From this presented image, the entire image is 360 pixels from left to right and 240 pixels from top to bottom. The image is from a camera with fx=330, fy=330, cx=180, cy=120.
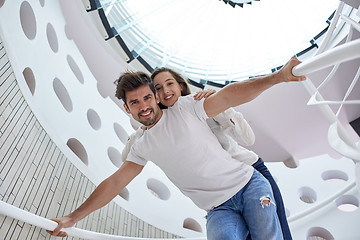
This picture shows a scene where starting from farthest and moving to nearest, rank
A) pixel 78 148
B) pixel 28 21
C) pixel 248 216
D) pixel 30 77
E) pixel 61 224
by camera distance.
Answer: pixel 78 148 → pixel 28 21 → pixel 30 77 → pixel 61 224 → pixel 248 216

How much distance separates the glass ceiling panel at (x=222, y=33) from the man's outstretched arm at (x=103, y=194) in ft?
14.3

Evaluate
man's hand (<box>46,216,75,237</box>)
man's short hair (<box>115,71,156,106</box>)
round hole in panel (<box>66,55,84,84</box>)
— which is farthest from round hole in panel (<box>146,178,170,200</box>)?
man's short hair (<box>115,71,156,106</box>)

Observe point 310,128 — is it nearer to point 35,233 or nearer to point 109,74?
point 109,74

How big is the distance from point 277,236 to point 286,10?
5955 mm

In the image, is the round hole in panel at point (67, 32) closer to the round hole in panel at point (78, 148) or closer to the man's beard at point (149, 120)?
the round hole in panel at point (78, 148)

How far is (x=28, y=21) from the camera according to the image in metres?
4.03

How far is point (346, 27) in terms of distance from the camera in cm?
556

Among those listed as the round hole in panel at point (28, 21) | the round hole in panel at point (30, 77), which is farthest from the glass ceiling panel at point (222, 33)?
the round hole in panel at point (30, 77)

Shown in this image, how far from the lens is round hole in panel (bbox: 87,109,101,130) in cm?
497

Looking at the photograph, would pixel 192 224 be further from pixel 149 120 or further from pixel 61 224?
pixel 149 120

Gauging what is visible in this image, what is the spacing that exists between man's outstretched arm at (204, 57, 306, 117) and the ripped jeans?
521 millimetres

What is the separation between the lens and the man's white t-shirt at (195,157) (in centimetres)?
195

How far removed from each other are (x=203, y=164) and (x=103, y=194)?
69 cm

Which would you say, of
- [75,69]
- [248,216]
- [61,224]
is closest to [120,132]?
[75,69]
